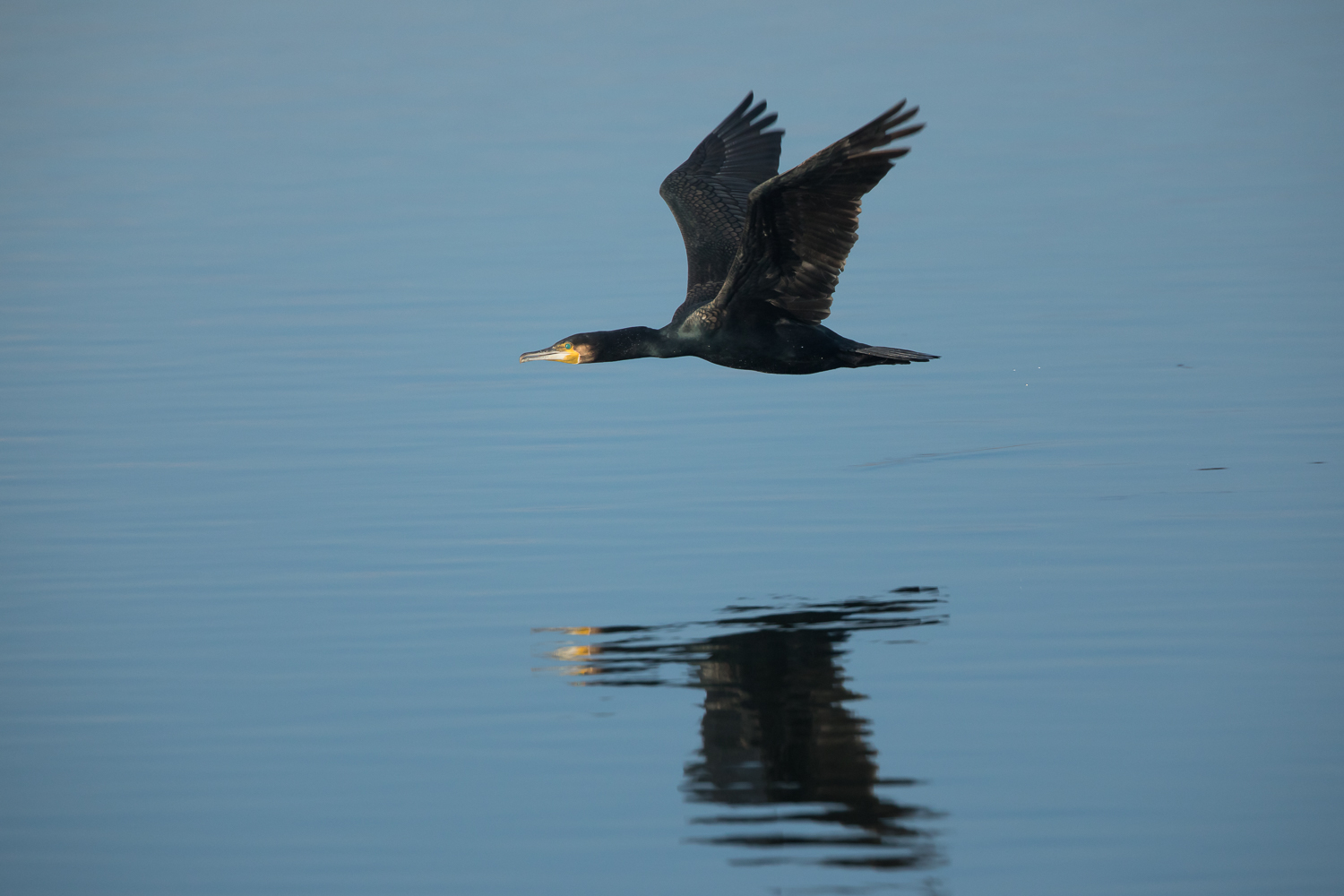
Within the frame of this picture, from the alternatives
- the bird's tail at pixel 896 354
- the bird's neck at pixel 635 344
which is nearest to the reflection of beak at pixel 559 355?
the bird's neck at pixel 635 344

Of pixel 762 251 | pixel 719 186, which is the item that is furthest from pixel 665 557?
pixel 719 186

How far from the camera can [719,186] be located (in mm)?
12844

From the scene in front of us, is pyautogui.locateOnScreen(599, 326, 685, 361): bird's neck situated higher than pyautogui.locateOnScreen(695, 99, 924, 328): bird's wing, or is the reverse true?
pyautogui.locateOnScreen(695, 99, 924, 328): bird's wing

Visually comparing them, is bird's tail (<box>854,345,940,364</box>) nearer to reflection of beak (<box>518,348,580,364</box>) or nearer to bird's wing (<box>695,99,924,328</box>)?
bird's wing (<box>695,99,924,328</box>)

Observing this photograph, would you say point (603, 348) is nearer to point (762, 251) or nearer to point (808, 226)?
point (762, 251)

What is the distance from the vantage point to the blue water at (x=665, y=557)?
270 inches

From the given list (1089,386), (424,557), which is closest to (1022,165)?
(1089,386)

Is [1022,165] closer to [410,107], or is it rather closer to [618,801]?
[410,107]

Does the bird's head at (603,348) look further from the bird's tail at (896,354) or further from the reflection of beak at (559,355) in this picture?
the bird's tail at (896,354)

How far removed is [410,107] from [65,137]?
5970 millimetres

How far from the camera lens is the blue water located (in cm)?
686

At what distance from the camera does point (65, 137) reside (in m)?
30.3

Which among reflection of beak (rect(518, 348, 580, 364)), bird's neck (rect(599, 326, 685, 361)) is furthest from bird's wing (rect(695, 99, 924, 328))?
reflection of beak (rect(518, 348, 580, 364))

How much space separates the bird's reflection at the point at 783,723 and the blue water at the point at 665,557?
0.03 m
